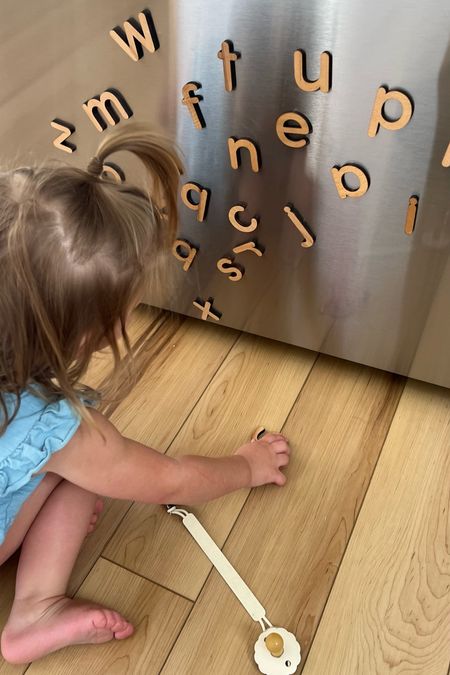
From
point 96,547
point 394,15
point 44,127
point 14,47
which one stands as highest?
point 394,15

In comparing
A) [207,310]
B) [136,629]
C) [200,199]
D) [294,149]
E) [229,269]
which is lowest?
[136,629]

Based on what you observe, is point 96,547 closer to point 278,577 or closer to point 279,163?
point 278,577

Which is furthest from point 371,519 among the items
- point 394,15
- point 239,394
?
point 394,15

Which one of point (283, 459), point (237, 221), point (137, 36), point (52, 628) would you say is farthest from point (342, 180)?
point (52, 628)

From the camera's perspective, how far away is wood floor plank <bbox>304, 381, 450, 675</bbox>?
2.49 feet

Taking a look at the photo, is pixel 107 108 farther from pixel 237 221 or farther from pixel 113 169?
pixel 237 221

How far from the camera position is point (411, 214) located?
2.48 ft

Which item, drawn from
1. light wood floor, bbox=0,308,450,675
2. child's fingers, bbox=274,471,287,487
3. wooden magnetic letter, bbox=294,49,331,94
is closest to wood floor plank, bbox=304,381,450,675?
light wood floor, bbox=0,308,450,675

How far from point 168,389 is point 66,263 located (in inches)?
19.3

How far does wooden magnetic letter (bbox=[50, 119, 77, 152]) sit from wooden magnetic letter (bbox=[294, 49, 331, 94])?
0.32m

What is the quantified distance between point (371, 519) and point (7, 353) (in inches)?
20.2

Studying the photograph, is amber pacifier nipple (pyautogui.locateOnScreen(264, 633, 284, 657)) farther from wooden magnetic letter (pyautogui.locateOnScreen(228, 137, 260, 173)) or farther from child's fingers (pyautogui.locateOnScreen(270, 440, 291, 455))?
wooden magnetic letter (pyautogui.locateOnScreen(228, 137, 260, 173))

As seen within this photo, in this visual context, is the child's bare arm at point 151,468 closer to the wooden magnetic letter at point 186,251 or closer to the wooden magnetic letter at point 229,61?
the wooden magnetic letter at point 186,251

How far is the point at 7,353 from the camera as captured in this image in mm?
595
